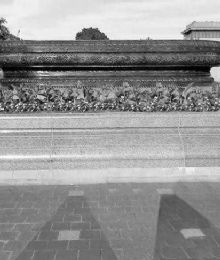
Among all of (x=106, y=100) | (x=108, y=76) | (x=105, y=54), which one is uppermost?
(x=105, y=54)

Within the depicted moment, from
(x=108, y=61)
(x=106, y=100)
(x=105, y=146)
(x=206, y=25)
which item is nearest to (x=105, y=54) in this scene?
(x=108, y=61)

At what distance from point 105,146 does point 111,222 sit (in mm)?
1790

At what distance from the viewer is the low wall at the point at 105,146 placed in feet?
17.9

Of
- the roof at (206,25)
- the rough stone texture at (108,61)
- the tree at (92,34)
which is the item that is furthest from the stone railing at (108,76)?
the roof at (206,25)

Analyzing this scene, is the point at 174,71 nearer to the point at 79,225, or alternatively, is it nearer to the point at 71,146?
the point at 71,146

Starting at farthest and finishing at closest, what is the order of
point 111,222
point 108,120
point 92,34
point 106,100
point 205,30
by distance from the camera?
point 205,30
point 92,34
point 106,100
point 108,120
point 111,222

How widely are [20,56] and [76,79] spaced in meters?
1.11

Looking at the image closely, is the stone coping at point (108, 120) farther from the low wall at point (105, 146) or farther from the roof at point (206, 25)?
the roof at point (206, 25)

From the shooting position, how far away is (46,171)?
216 inches

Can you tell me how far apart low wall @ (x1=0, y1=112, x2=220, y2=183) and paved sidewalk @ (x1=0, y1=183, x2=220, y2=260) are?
0.36m

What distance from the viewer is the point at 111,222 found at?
395cm

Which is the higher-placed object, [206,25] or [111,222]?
[206,25]

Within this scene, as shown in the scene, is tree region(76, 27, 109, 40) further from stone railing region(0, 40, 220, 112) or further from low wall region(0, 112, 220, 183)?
low wall region(0, 112, 220, 183)

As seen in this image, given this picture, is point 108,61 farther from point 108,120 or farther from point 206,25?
point 206,25
